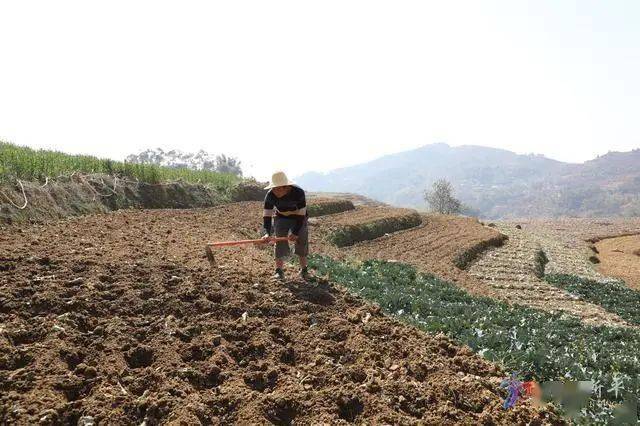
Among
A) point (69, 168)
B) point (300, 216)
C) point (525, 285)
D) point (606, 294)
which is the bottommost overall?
point (606, 294)

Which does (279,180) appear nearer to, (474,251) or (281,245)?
(281,245)

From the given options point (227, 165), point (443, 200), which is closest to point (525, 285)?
point (443, 200)

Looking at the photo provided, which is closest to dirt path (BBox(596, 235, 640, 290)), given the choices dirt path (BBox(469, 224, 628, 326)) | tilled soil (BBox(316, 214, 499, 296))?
dirt path (BBox(469, 224, 628, 326))

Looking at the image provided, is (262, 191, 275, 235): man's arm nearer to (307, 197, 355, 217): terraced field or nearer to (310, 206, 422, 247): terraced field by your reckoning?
(310, 206, 422, 247): terraced field

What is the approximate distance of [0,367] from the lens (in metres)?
4.18

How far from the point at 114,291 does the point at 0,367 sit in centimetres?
182

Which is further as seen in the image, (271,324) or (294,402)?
(271,324)

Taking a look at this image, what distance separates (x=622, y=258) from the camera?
24062mm

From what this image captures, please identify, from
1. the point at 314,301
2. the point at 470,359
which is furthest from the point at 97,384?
the point at 470,359

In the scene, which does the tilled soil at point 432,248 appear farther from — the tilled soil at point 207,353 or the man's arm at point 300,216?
the tilled soil at point 207,353

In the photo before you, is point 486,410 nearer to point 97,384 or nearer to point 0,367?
point 97,384

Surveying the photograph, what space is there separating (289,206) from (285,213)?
0.46 ft

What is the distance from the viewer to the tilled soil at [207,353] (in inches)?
156

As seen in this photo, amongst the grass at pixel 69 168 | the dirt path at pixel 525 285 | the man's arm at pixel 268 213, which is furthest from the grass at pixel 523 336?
the grass at pixel 69 168
